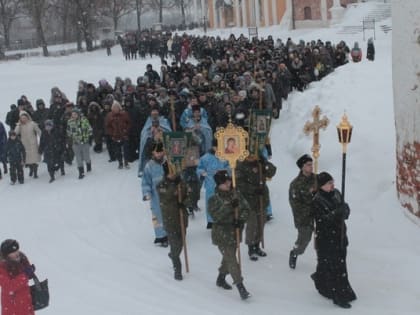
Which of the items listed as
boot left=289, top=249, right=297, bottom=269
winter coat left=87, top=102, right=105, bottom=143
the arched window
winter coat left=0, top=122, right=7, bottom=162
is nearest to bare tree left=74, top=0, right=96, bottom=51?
the arched window

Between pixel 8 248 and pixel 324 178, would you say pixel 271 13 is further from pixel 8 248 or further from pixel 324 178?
pixel 8 248

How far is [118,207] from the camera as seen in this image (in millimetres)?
12312

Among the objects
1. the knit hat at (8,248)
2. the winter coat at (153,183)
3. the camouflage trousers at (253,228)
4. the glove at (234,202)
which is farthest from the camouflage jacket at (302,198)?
the knit hat at (8,248)

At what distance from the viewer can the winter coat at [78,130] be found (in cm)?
1434

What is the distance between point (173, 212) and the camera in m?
8.71

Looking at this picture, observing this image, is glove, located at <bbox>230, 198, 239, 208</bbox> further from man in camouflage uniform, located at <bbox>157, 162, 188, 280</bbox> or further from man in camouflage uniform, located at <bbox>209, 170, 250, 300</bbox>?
man in camouflage uniform, located at <bbox>157, 162, 188, 280</bbox>

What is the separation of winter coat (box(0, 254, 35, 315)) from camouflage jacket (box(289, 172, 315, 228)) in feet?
11.2

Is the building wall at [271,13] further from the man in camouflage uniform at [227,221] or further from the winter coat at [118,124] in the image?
Result: the man in camouflage uniform at [227,221]

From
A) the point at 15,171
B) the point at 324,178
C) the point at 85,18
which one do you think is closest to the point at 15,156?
the point at 15,171

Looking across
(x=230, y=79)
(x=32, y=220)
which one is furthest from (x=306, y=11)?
(x=32, y=220)

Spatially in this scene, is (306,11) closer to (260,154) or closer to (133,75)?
(133,75)

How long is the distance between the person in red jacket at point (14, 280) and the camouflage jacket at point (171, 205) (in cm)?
238

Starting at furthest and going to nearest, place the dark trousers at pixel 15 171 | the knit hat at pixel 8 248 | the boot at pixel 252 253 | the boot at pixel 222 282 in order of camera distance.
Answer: the dark trousers at pixel 15 171 < the boot at pixel 252 253 < the boot at pixel 222 282 < the knit hat at pixel 8 248

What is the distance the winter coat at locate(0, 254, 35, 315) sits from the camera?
21.3 feet
